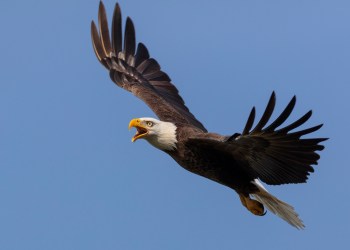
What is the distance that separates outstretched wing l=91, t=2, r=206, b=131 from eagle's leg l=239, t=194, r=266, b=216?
1.82m

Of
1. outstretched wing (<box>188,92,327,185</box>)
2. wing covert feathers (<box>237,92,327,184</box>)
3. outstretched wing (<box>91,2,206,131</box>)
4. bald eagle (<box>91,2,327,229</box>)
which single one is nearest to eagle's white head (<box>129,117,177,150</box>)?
bald eagle (<box>91,2,327,229</box>)

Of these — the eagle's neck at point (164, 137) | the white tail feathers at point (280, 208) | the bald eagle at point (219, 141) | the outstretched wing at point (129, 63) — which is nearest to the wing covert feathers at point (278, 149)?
the bald eagle at point (219, 141)

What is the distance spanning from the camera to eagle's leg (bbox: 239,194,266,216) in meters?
10.2

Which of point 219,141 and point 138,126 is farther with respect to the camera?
point 138,126

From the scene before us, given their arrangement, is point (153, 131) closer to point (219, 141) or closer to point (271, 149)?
point (219, 141)

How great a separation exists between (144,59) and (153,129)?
2.69m

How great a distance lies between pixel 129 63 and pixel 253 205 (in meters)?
3.13

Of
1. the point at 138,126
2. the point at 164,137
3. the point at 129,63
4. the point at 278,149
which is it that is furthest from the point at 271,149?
the point at 129,63

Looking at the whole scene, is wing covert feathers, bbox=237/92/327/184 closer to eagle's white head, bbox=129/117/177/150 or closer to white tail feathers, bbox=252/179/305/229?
white tail feathers, bbox=252/179/305/229

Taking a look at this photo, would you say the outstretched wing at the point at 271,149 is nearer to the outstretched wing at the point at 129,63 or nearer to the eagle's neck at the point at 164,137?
the eagle's neck at the point at 164,137

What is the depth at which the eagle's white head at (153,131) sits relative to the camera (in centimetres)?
983

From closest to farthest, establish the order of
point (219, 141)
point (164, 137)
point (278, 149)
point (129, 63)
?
point (278, 149) → point (219, 141) → point (164, 137) → point (129, 63)

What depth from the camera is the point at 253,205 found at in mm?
10211

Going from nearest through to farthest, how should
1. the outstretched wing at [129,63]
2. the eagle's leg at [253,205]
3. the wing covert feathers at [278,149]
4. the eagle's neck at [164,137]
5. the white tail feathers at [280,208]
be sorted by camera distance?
1. the wing covert feathers at [278,149]
2. the eagle's neck at [164,137]
3. the white tail feathers at [280,208]
4. the eagle's leg at [253,205]
5. the outstretched wing at [129,63]
